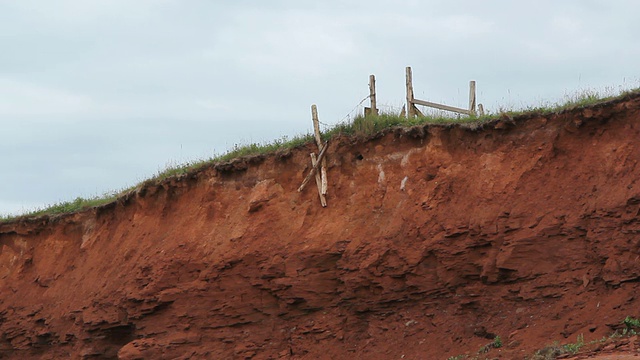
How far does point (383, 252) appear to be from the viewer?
60.3 feet

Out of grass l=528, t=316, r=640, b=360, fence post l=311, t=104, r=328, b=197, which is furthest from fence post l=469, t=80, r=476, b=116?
grass l=528, t=316, r=640, b=360

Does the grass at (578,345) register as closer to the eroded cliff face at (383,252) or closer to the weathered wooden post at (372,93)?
the eroded cliff face at (383,252)

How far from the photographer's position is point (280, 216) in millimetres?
20109

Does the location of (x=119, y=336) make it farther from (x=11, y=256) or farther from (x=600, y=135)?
(x=600, y=135)

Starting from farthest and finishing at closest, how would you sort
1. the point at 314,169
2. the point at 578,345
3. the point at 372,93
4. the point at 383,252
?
1. the point at 372,93
2. the point at 314,169
3. the point at 383,252
4. the point at 578,345

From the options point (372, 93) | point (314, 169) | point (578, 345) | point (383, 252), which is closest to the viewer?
point (578, 345)

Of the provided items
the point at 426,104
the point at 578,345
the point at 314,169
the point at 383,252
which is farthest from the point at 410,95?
the point at 578,345

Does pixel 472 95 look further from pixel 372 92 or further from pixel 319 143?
pixel 319 143

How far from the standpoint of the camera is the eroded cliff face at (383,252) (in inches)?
651

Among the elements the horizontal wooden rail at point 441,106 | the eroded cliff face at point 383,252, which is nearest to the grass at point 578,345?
the eroded cliff face at point 383,252

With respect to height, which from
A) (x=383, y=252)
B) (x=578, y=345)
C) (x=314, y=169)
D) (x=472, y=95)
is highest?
(x=472, y=95)

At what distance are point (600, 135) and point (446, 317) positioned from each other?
402cm

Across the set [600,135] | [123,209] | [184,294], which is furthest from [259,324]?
[600,135]

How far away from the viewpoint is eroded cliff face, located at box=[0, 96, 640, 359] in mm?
16547
